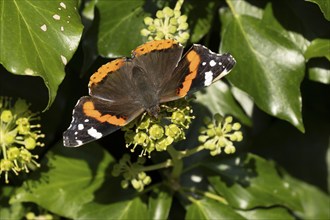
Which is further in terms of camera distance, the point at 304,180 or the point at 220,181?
the point at 304,180

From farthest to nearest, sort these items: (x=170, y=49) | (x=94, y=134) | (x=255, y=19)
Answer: (x=255, y=19), (x=170, y=49), (x=94, y=134)

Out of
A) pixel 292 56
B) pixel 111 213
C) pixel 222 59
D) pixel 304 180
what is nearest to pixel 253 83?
pixel 292 56

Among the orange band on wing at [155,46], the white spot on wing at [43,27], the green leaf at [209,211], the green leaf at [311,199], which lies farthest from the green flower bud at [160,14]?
the green leaf at [311,199]

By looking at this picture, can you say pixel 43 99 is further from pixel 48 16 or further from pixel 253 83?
pixel 253 83

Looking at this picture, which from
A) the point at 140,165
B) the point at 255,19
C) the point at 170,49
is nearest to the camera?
the point at 170,49

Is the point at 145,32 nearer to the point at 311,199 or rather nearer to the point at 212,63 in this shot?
the point at 212,63

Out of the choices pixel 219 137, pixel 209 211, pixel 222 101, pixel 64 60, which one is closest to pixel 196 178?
pixel 209 211

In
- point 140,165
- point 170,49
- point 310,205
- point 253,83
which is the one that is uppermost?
point 170,49

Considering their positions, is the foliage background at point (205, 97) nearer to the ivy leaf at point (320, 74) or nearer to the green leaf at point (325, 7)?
the ivy leaf at point (320, 74)
